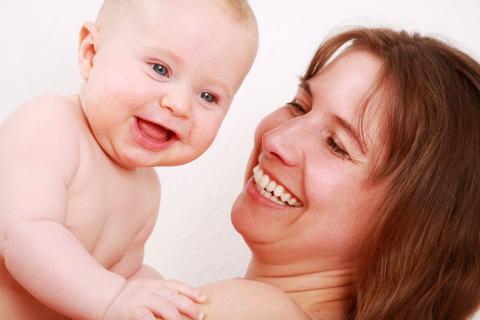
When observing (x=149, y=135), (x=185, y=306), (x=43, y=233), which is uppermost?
(x=149, y=135)

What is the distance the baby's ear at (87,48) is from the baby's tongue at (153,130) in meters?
0.16

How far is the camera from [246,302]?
4.36 feet

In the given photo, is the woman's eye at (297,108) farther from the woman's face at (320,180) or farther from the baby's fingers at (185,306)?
the baby's fingers at (185,306)

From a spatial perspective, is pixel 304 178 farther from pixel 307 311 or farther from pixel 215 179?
pixel 215 179

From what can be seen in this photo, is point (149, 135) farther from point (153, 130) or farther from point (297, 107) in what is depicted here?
point (297, 107)

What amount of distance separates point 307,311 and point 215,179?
1.03 meters

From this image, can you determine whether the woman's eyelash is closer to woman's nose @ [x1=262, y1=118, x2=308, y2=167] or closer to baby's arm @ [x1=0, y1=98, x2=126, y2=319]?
woman's nose @ [x1=262, y1=118, x2=308, y2=167]

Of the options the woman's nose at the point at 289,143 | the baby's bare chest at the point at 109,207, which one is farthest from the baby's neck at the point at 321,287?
the baby's bare chest at the point at 109,207

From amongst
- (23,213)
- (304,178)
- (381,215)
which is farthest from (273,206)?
(23,213)

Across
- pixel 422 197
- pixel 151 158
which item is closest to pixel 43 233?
pixel 151 158

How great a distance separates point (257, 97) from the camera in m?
2.58

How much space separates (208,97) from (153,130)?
141mm

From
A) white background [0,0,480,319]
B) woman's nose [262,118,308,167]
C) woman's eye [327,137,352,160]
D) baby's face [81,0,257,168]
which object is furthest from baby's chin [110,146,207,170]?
white background [0,0,480,319]

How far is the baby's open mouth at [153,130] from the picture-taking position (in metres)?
1.36
